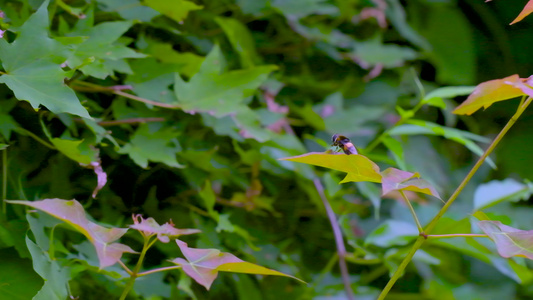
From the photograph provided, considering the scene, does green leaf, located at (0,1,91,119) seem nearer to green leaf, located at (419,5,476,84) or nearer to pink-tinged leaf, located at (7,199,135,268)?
pink-tinged leaf, located at (7,199,135,268)

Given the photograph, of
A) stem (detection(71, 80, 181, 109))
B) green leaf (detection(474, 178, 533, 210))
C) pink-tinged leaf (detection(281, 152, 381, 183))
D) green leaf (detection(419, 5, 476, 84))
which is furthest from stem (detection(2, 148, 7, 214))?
green leaf (detection(419, 5, 476, 84))

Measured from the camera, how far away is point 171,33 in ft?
2.63

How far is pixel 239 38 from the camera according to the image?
866 mm

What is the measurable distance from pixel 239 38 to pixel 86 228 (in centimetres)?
50

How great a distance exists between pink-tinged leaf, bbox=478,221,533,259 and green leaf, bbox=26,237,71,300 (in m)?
0.37

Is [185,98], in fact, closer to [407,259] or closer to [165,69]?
[165,69]

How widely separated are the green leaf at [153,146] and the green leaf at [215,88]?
4 cm

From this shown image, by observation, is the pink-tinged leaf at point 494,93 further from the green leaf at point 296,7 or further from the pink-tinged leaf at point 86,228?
the green leaf at point 296,7

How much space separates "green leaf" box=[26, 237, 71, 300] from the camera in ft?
1.59

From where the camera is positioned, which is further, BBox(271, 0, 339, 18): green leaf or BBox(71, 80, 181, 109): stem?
BBox(271, 0, 339, 18): green leaf

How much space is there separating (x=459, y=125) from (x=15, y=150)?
106 cm

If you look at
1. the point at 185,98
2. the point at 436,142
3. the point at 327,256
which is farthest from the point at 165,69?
the point at 436,142

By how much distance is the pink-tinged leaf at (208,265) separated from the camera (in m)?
0.45

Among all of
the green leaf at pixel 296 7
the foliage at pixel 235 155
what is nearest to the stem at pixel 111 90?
the foliage at pixel 235 155
